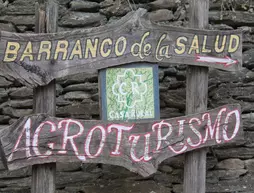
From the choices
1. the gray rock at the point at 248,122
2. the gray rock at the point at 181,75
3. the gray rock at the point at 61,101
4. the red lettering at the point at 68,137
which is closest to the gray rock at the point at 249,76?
the gray rock at the point at 248,122

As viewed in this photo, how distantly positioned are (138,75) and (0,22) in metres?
1.27

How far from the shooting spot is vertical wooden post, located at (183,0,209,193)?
7.54ft

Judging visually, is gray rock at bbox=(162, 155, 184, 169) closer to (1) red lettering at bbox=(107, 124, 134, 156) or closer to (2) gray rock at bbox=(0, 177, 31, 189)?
(1) red lettering at bbox=(107, 124, 134, 156)

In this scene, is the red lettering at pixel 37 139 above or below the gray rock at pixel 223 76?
below

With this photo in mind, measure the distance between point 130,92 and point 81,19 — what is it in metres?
0.92

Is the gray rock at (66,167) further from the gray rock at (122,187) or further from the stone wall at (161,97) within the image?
the gray rock at (122,187)

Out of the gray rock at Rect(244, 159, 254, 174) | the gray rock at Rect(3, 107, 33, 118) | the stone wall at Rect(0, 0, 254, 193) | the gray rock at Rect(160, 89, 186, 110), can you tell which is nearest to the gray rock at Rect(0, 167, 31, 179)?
the stone wall at Rect(0, 0, 254, 193)

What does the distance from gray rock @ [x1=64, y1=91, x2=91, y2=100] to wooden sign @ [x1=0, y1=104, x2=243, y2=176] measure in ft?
2.32

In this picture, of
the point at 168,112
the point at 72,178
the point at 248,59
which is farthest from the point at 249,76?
the point at 72,178

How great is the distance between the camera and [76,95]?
2.79m

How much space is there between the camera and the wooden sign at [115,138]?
6.63 ft

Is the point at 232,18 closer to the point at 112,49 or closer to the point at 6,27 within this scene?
the point at 112,49

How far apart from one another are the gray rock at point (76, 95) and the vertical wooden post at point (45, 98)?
2.20 feet

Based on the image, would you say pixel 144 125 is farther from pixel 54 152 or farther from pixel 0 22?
pixel 0 22
